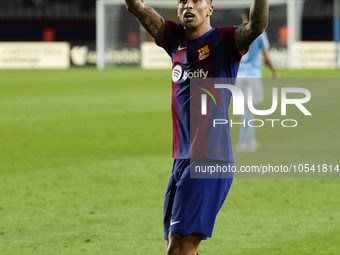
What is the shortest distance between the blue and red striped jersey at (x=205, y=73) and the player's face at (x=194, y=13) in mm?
98

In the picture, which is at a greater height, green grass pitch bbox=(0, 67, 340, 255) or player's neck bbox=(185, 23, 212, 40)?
player's neck bbox=(185, 23, 212, 40)

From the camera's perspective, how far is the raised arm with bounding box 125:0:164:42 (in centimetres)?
382

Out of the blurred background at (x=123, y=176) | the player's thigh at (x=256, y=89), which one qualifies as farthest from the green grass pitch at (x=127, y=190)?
the player's thigh at (x=256, y=89)

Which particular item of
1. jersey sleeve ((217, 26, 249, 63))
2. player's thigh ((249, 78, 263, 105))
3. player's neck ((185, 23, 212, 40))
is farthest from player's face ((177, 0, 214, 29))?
player's thigh ((249, 78, 263, 105))

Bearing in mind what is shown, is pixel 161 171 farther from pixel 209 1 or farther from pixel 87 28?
pixel 87 28

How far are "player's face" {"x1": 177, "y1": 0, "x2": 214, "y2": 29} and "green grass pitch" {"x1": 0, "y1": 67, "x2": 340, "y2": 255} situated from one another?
2.18 metres

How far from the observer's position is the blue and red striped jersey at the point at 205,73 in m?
3.60

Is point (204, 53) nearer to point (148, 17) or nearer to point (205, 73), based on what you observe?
point (205, 73)

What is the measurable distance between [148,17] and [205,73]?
52 cm

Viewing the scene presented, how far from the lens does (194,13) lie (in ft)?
11.9

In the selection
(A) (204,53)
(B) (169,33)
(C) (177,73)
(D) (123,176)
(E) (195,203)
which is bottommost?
(D) (123,176)

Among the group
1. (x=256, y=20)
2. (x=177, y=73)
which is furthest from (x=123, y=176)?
(x=256, y=20)

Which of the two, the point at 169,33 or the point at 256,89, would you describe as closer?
the point at 169,33

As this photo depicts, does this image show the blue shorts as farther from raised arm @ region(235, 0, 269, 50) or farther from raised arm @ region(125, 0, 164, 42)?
raised arm @ region(125, 0, 164, 42)
